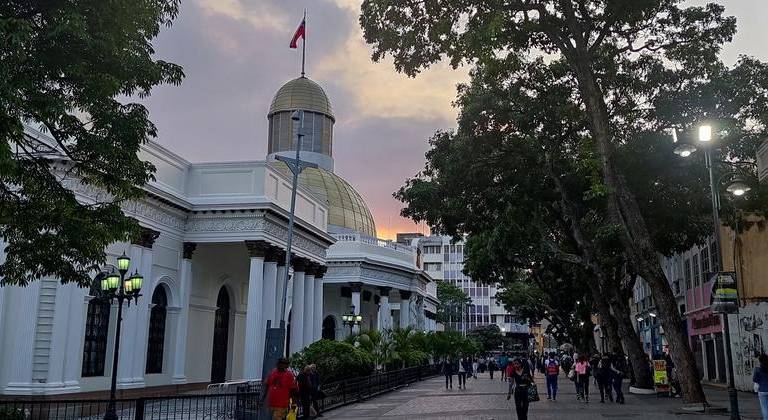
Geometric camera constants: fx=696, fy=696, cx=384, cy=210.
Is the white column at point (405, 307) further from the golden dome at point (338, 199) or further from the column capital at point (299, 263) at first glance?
the column capital at point (299, 263)

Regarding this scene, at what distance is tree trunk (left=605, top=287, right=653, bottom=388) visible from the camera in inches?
1036

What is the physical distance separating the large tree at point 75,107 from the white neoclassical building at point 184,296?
6367 mm

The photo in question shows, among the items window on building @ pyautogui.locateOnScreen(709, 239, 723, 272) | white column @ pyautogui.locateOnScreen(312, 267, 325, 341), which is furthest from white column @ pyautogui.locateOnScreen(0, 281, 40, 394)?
window on building @ pyautogui.locateOnScreen(709, 239, 723, 272)

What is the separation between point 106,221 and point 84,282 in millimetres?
1501

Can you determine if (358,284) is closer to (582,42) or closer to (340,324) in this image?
(340,324)

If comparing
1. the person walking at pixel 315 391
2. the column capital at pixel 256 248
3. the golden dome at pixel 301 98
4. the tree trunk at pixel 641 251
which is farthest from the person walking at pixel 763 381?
the golden dome at pixel 301 98

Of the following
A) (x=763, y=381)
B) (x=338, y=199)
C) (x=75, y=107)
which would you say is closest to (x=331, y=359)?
(x=763, y=381)

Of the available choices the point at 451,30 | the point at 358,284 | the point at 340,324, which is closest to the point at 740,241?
the point at 451,30

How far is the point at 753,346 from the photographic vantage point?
89.6ft

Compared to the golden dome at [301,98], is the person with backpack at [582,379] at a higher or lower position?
lower

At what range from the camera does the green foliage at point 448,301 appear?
316ft

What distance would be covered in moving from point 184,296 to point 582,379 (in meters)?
16.0

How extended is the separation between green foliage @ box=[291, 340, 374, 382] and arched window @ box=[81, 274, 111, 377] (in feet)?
21.8

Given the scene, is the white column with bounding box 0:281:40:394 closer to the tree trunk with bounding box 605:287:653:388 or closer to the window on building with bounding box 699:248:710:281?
the tree trunk with bounding box 605:287:653:388
